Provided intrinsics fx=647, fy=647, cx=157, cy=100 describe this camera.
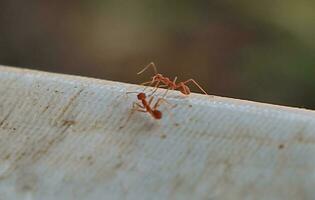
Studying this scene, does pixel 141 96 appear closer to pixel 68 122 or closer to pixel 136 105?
pixel 136 105

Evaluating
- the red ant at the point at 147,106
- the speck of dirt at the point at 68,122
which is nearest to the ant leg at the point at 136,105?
the red ant at the point at 147,106

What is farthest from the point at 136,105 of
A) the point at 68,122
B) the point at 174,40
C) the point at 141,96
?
the point at 174,40

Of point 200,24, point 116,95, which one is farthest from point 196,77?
point 116,95

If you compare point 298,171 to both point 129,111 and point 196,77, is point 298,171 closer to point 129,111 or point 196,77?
point 129,111

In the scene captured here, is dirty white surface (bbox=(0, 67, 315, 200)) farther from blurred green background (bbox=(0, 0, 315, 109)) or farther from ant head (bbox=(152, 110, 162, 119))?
blurred green background (bbox=(0, 0, 315, 109))

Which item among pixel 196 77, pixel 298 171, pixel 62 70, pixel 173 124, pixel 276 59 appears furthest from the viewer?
pixel 62 70

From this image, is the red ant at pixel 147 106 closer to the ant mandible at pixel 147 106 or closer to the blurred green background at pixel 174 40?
the ant mandible at pixel 147 106

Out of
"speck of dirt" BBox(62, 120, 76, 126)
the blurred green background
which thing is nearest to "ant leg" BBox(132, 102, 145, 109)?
"speck of dirt" BBox(62, 120, 76, 126)
